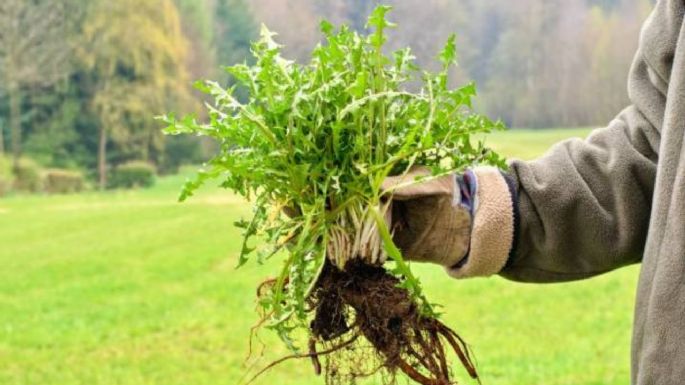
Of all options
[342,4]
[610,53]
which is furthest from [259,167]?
[610,53]

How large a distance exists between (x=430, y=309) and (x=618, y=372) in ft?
4.64

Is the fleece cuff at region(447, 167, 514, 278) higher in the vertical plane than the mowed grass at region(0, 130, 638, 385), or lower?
higher

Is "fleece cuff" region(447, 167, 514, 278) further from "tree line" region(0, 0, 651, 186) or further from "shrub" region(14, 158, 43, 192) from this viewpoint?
"shrub" region(14, 158, 43, 192)

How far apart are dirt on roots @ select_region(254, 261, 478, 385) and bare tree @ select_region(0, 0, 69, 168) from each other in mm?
2158

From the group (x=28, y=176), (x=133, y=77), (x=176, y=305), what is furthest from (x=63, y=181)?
(x=176, y=305)

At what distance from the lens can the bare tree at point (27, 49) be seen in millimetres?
2559

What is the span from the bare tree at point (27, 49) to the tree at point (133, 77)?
83 mm

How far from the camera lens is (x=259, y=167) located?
593 mm

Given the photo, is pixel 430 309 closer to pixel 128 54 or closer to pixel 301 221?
pixel 301 221

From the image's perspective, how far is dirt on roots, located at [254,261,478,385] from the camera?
0.62 m

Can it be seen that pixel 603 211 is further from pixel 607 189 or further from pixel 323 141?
pixel 323 141

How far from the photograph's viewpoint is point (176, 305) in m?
2.40

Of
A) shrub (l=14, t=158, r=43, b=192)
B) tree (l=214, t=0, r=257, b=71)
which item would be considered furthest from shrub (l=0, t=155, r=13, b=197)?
tree (l=214, t=0, r=257, b=71)

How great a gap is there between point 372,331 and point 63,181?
90.2 inches
